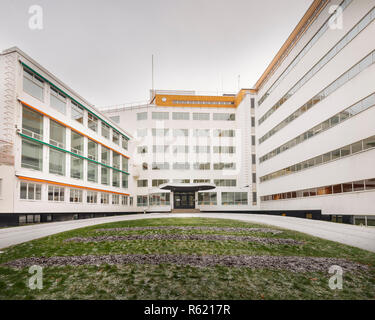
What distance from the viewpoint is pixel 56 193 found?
84.5ft

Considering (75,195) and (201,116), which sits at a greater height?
(201,116)

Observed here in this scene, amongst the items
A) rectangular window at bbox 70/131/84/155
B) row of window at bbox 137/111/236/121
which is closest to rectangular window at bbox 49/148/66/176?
rectangular window at bbox 70/131/84/155

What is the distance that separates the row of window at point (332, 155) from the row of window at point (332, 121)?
277cm

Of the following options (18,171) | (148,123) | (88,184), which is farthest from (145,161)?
(18,171)

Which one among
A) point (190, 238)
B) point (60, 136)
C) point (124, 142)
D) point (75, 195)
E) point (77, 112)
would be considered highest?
point (77, 112)

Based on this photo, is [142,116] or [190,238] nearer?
[190,238]

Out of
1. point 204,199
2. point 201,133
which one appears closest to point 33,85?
point 201,133

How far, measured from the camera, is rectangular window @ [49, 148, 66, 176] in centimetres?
2511

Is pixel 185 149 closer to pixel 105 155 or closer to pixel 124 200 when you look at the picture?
pixel 124 200

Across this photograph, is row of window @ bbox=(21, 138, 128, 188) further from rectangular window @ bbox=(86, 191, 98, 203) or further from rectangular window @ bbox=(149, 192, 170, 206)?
rectangular window @ bbox=(149, 192, 170, 206)

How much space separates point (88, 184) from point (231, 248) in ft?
87.5

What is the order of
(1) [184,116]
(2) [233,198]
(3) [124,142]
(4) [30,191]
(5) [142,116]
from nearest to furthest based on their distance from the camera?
(4) [30,191] < (3) [124,142] < (2) [233,198] < (5) [142,116] < (1) [184,116]

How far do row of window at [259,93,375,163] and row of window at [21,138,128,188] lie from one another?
27891mm

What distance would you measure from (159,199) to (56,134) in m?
26.9
